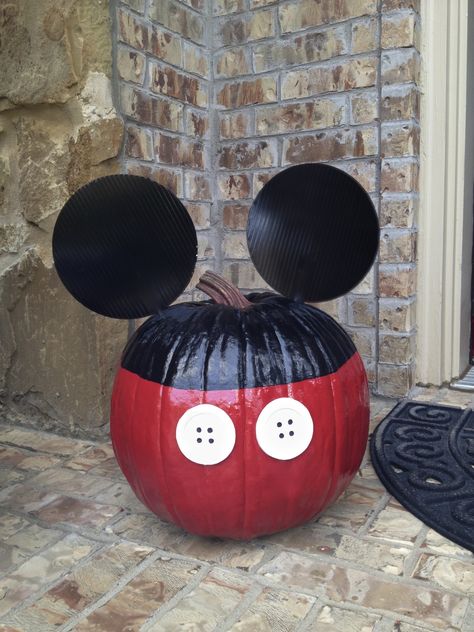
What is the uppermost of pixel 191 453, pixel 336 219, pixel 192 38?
pixel 192 38

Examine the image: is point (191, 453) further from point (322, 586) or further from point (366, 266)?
point (366, 266)

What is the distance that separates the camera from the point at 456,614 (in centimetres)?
126

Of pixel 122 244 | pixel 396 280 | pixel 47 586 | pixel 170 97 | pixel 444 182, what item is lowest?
pixel 47 586

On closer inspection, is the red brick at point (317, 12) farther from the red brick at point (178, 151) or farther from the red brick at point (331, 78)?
the red brick at point (178, 151)

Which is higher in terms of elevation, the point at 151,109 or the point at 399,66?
the point at 399,66

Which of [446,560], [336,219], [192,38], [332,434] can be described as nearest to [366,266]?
[336,219]

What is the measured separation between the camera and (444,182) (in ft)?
8.77

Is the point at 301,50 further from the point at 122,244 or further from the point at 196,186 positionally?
the point at 122,244

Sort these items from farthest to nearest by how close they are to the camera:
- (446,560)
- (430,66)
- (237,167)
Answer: (237,167) → (430,66) → (446,560)

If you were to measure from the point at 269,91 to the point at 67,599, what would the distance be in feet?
7.29

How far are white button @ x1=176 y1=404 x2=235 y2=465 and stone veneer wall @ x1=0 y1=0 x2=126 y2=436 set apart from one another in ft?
3.16

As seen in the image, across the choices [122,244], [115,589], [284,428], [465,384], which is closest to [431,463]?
[284,428]

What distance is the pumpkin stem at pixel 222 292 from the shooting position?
1.59m

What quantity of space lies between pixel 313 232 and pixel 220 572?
33.7 inches
